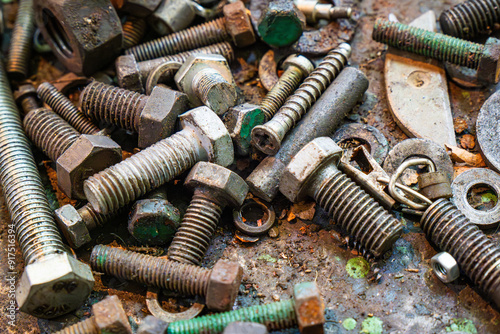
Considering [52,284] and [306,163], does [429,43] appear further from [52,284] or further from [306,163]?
[52,284]

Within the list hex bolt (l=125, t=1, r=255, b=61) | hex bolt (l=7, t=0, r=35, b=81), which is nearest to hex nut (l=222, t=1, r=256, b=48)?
hex bolt (l=125, t=1, r=255, b=61)

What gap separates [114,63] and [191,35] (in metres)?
0.78

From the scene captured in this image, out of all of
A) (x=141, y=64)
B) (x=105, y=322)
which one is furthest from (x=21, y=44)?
(x=105, y=322)

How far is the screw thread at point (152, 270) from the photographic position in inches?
112

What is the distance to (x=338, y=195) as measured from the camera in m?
3.13

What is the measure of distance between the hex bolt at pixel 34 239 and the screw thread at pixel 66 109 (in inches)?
11.3

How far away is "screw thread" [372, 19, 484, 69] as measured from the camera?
386 cm

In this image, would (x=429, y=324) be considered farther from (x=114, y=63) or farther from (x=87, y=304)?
(x=114, y=63)

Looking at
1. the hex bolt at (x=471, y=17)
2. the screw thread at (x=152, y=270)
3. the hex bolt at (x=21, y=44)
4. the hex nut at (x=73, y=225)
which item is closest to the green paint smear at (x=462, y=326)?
the screw thread at (x=152, y=270)

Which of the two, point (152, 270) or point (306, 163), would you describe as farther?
point (306, 163)

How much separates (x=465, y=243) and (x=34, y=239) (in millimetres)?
2867

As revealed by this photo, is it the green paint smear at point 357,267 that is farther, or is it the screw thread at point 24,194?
the green paint smear at point 357,267

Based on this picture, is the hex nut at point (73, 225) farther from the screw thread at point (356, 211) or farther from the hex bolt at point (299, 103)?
the screw thread at point (356, 211)

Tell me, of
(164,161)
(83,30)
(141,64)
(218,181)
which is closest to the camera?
(218,181)
